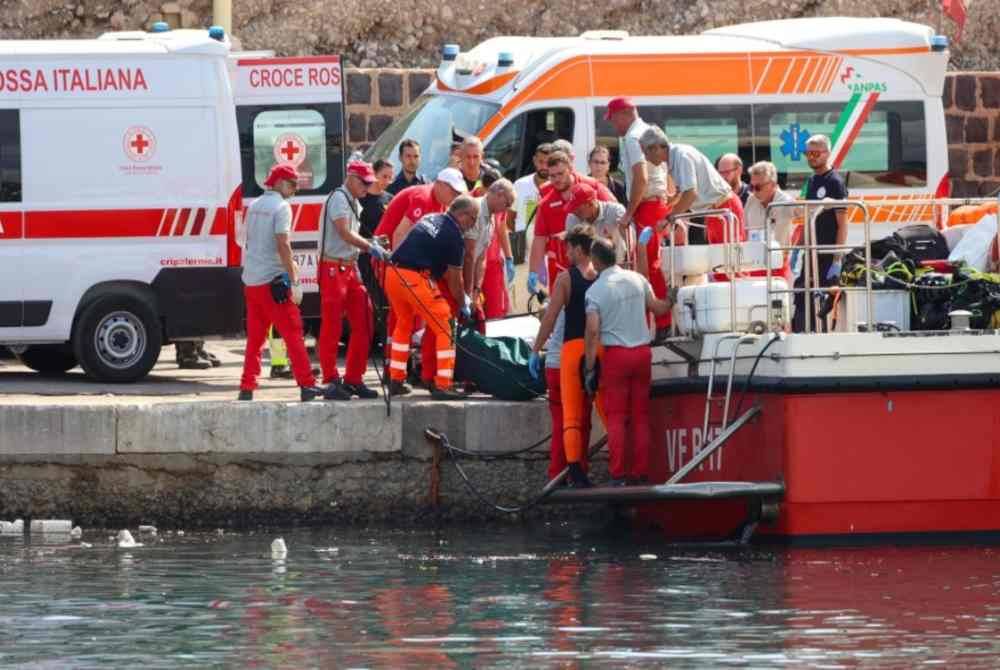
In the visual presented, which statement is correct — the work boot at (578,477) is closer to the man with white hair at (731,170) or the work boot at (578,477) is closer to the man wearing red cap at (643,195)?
the man wearing red cap at (643,195)

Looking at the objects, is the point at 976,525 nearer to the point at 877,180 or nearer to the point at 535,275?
the point at 535,275

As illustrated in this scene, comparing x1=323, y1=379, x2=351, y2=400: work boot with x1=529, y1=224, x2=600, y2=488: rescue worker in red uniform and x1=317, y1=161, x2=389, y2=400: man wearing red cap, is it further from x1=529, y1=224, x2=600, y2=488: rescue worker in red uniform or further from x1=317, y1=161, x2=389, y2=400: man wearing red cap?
x1=529, y1=224, x2=600, y2=488: rescue worker in red uniform

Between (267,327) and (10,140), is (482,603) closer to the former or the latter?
(267,327)

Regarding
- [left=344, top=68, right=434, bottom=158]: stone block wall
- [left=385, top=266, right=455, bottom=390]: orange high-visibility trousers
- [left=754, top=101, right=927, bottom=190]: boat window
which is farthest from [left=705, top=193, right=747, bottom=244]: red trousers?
[left=344, top=68, right=434, bottom=158]: stone block wall

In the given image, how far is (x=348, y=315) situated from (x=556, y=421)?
1.93 m

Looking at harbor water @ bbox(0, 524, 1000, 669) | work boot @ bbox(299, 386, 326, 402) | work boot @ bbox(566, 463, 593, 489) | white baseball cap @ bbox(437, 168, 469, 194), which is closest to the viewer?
harbor water @ bbox(0, 524, 1000, 669)

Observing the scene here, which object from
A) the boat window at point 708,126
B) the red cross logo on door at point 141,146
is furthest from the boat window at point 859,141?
the red cross logo on door at point 141,146

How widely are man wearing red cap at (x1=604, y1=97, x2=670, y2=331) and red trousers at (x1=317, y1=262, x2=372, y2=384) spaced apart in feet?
6.35

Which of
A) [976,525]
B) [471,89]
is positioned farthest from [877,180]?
[976,525]

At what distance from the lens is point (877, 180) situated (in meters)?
21.6

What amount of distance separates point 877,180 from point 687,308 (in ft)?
20.2

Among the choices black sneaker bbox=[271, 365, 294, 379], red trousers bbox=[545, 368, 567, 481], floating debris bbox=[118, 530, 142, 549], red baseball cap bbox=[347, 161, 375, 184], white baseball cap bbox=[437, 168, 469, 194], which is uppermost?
red baseball cap bbox=[347, 161, 375, 184]

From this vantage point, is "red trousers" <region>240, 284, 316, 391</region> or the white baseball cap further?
the white baseball cap

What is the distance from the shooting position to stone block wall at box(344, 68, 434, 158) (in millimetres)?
24109
